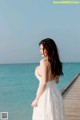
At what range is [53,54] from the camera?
286 centimetres

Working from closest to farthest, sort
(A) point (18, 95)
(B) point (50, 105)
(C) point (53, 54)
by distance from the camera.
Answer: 1. (C) point (53, 54)
2. (B) point (50, 105)
3. (A) point (18, 95)

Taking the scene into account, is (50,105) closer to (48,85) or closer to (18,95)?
(48,85)

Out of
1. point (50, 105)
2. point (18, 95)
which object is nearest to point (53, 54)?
point (50, 105)

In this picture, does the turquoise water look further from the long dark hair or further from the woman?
the long dark hair

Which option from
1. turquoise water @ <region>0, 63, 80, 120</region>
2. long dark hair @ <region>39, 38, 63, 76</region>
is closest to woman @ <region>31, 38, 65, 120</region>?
long dark hair @ <region>39, 38, 63, 76</region>

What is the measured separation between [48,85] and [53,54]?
0.75 ft

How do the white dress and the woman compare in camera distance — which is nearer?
the woman

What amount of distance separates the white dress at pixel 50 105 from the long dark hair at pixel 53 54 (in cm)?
10

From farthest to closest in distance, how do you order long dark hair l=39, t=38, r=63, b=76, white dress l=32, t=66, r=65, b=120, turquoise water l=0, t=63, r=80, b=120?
turquoise water l=0, t=63, r=80, b=120
white dress l=32, t=66, r=65, b=120
long dark hair l=39, t=38, r=63, b=76

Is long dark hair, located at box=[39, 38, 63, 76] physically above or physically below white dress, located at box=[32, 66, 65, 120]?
above

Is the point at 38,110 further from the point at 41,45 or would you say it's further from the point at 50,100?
the point at 41,45

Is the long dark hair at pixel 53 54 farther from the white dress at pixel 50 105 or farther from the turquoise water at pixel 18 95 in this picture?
the turquoise water at pixel 18 95

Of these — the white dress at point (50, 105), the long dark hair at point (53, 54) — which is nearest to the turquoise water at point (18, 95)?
the white dress at point (50, 105)

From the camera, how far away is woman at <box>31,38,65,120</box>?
9.36 ft
